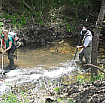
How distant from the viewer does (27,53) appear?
990 cm

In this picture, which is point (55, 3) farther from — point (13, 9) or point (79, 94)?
point (79, 94)

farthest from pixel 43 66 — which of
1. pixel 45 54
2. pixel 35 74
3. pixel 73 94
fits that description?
pixel 73 94

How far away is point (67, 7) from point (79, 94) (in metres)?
11.0

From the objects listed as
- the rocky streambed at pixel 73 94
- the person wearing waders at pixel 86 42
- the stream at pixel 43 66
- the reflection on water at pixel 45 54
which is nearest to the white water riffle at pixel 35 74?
the stream at pixel 43 66

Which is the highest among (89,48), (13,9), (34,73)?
(13,9)

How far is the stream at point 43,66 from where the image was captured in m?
6.24

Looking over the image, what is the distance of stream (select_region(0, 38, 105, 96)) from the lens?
6.24 meters

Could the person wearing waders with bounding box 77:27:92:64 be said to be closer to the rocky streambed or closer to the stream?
the stream

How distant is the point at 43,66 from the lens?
8.22 m

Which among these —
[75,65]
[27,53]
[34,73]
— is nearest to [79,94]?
[34,73]

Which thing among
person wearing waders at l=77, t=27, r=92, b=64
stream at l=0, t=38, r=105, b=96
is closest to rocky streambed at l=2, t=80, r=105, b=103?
stream at l=0, t=38, r=105, b=96

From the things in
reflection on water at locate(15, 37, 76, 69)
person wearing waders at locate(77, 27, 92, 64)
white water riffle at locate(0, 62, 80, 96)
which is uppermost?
person wearing waders at locate(77, 27, 92, 64)

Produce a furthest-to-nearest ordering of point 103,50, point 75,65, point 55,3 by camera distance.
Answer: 1. point 55,3
2. point 103,50
3. point 75,65

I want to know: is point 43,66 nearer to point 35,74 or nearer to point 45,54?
point 35,74
